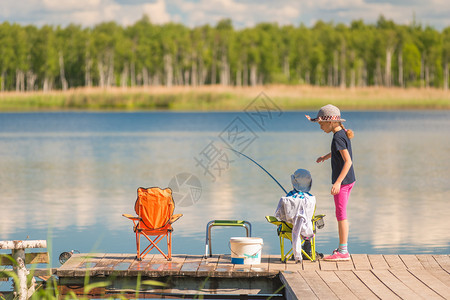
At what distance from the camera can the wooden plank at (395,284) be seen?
4801 millimetres

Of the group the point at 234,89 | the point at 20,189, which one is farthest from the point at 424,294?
the point at 234,89

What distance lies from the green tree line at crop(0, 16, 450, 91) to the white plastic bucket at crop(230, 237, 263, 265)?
65.2m

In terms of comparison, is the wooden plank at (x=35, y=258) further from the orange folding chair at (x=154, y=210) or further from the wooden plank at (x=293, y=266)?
the wooden plank at (x=293, y=266)

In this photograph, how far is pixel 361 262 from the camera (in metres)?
5.89

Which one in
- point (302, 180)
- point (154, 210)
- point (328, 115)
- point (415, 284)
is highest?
point (328, 115)

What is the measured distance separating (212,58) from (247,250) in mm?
71370

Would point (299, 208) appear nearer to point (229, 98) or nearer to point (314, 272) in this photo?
point (314, 272)

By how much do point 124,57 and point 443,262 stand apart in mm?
70831

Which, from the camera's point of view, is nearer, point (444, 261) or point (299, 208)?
point (299, 208)

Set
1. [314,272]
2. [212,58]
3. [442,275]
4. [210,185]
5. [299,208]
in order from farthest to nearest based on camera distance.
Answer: [212,58] → [210,185] → [299,208] → [314,272] → [442,275]

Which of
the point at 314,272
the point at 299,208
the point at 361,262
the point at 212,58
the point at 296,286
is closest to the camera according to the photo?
the point at 296,286

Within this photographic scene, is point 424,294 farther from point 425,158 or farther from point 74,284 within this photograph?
point 425,158

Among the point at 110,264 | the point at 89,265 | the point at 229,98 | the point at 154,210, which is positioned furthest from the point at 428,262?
the point at 229,98

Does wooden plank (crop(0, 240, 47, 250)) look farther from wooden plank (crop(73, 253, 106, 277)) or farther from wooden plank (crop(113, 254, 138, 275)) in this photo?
wooden plank (crop(113, 254, 138, 275))
